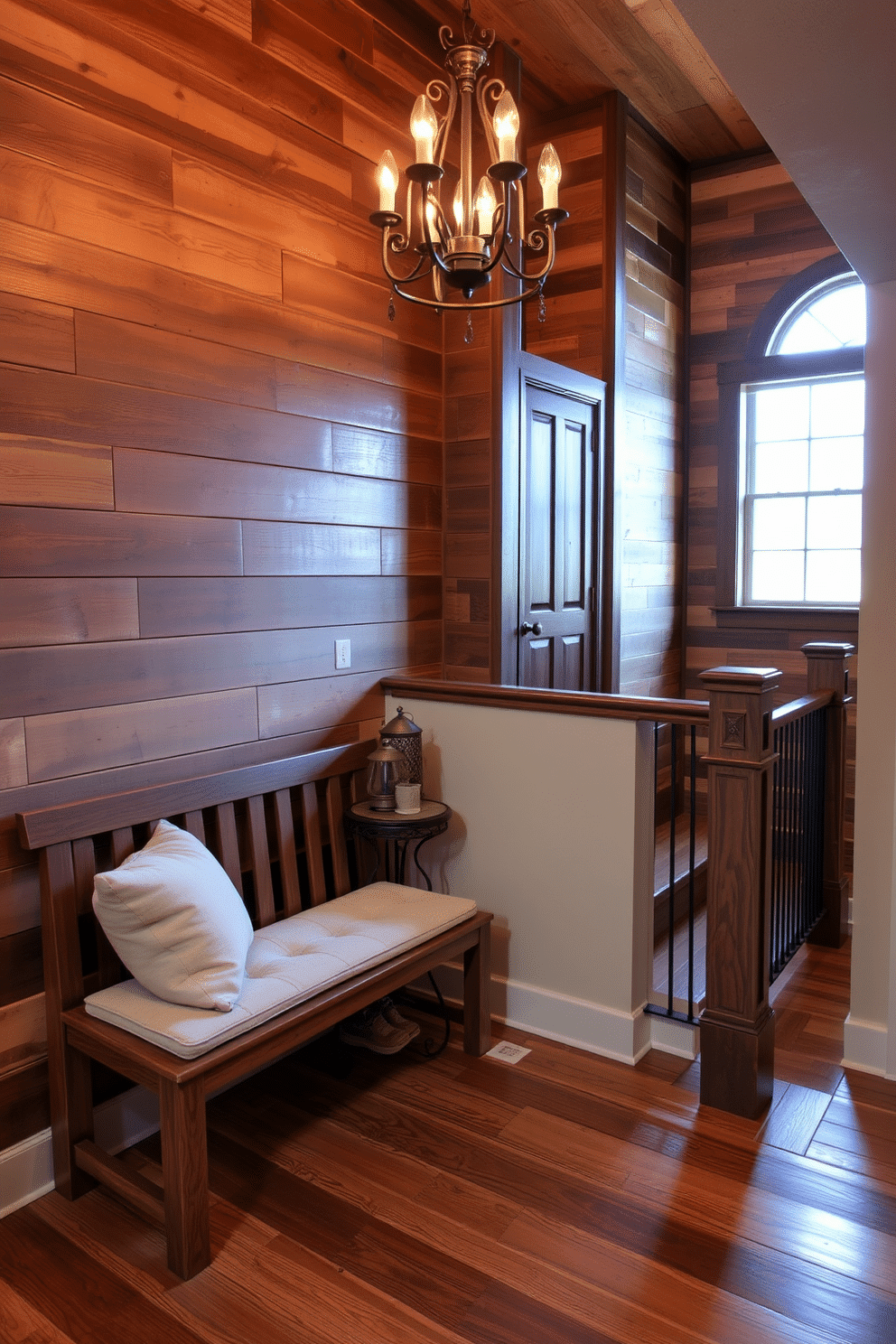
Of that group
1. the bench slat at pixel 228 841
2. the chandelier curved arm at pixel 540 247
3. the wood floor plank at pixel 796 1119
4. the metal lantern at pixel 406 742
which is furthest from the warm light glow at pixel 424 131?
the wood floor plank at pixel 796 1119

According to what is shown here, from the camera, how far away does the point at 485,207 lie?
90.6 inches

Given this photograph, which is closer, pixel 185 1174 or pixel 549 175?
pixel 185 1174

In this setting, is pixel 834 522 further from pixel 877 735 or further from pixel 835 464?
pixel 877 735

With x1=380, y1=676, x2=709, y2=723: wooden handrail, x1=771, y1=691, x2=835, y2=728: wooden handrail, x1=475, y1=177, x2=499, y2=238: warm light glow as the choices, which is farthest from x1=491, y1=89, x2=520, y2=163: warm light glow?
x1=771, y1=691, x2=835, y2=728: wooden handrail

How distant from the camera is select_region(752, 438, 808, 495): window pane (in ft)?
15.6

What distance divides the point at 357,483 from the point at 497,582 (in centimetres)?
65

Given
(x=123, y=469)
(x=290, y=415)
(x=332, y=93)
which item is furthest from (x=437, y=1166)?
(x=332, y=93)

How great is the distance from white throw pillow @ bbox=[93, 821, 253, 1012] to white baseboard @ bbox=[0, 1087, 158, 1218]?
471 millimetres

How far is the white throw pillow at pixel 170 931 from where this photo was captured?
2.06 meters

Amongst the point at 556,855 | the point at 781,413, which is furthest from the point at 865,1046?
the point at 781,413

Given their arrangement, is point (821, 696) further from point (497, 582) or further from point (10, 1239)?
point (10, 1239)

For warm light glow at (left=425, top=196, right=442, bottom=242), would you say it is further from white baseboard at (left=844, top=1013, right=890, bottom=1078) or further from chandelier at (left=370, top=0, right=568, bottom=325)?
white baseboard at (left=844, top=1013, right=890, bottom=1078)

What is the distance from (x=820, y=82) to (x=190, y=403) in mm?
1625

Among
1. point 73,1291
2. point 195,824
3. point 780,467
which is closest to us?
point 73,1291
